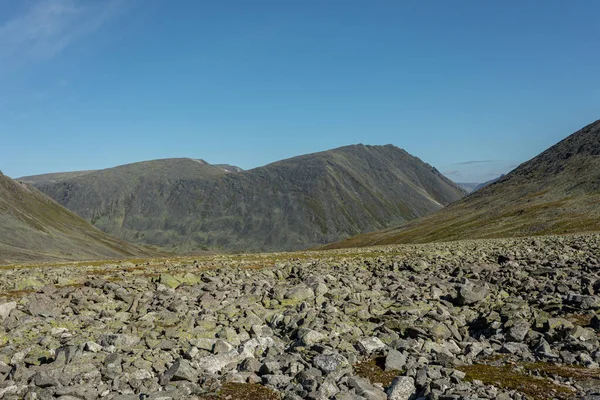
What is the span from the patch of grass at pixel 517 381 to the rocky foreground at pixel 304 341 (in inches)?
2.4

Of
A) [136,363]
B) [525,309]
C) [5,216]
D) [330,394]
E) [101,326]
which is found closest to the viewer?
[330,394]

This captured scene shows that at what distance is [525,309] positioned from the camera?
2253 cm

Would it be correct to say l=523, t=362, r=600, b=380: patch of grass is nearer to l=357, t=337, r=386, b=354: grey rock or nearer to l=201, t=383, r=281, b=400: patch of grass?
l=357, t=337, r=386, b=354: grey rock

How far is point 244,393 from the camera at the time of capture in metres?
14.0

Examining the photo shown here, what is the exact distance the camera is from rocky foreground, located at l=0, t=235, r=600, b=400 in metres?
13.9

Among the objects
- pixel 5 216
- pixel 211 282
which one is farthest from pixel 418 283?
pixel 5 216

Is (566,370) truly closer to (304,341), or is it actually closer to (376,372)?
(376,372)

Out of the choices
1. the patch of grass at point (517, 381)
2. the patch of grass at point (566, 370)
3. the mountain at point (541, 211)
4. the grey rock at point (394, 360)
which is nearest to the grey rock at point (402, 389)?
the grey rock at point (394, 360)

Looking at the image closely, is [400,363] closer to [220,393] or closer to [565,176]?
[220,393]

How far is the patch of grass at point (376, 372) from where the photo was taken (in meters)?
14.9

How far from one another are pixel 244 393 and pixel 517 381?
8.76m

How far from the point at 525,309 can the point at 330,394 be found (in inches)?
555

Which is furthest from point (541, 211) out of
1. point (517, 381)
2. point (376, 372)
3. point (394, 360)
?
point (376, 372)

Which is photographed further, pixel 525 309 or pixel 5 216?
pixel 5 216
